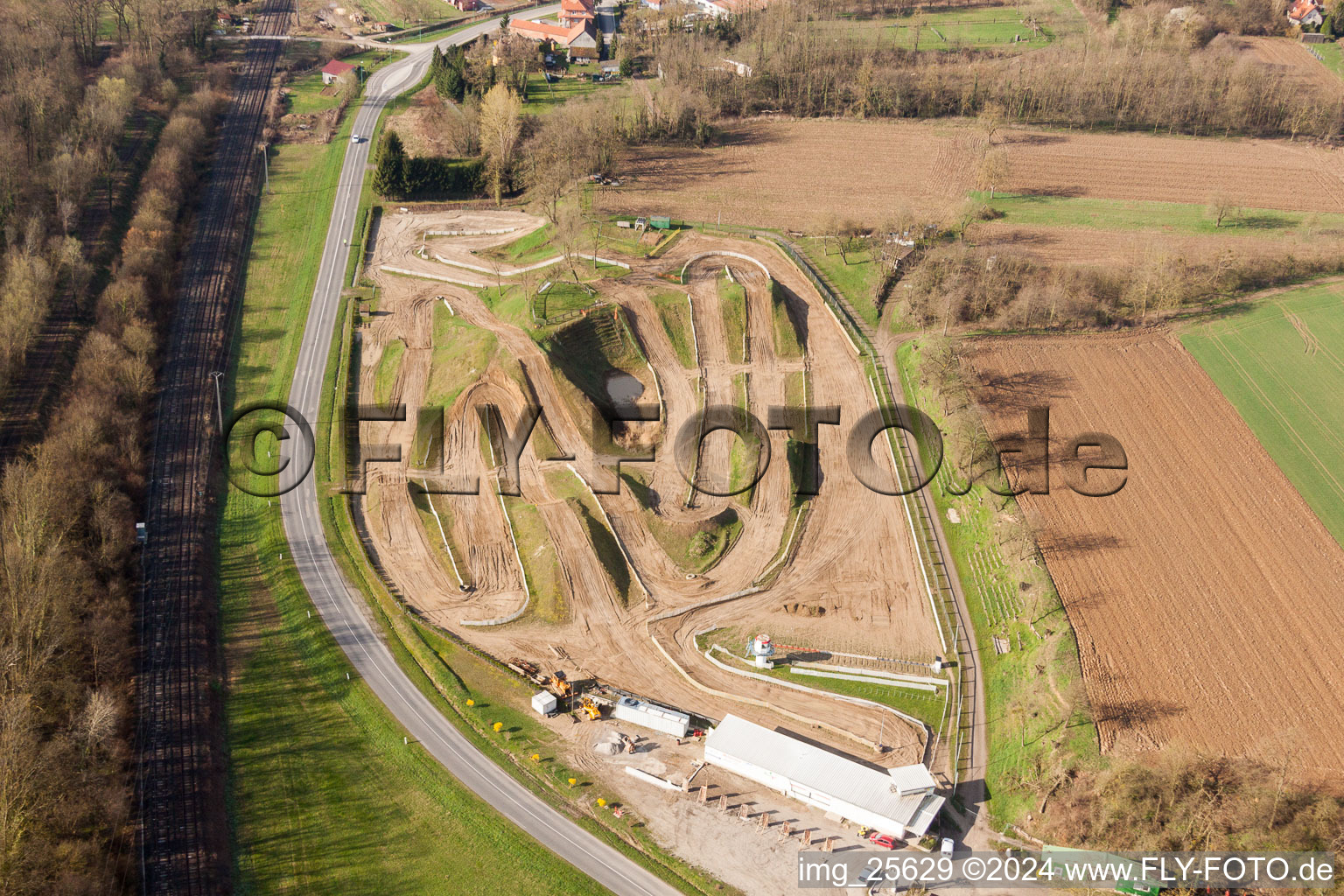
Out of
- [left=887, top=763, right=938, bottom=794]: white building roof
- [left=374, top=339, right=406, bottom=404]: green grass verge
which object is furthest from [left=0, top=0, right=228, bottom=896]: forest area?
[left=887, top=763, right=938, bottom=794]: white building roof

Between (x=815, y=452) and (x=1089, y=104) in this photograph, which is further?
(x=1089, y=104)

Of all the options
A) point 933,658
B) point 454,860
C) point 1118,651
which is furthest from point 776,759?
point 1118,651

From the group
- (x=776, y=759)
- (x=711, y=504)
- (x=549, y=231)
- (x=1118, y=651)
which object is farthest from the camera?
(x=549, y=231)

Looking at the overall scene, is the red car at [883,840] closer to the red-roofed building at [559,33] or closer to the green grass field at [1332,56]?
the red-roofed building at [559,33]

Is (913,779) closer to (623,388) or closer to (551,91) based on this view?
(623,388)

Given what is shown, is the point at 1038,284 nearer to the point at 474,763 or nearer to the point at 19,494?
the point at 474,763

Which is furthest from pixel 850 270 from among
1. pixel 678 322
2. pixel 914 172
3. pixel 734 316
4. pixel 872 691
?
pixel 872 691

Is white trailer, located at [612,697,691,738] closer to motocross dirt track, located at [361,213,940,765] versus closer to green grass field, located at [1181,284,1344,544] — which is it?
motocross dirt track, located at [361,213,940,765]
